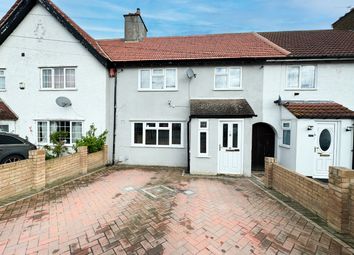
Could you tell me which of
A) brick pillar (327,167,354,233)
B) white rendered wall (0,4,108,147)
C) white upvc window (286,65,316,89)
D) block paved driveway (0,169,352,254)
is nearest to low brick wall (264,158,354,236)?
brick pillar (327,167,354,233)

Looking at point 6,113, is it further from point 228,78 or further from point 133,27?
point 228,78

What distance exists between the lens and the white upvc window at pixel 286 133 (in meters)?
9.93

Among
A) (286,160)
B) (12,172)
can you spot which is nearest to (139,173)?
(12,172)

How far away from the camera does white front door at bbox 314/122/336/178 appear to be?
9164 millimetres

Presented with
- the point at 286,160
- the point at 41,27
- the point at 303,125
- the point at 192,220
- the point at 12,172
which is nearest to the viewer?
the point at 192,220

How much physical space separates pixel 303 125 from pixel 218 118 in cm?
409

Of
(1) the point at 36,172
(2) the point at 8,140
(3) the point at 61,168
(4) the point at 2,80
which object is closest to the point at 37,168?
(1) the point at 36,172

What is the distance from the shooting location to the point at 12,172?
599 cm

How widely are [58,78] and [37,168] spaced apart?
7.00 m

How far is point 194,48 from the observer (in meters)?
12.2

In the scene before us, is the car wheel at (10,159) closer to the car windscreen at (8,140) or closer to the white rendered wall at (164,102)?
the car windscreen at (8,140)

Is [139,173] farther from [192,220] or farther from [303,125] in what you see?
[303,125]

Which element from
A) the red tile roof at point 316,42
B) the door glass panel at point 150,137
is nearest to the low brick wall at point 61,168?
the door glass panel at point 150,137

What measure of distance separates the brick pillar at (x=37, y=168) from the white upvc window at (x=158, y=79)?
639 centimetres
